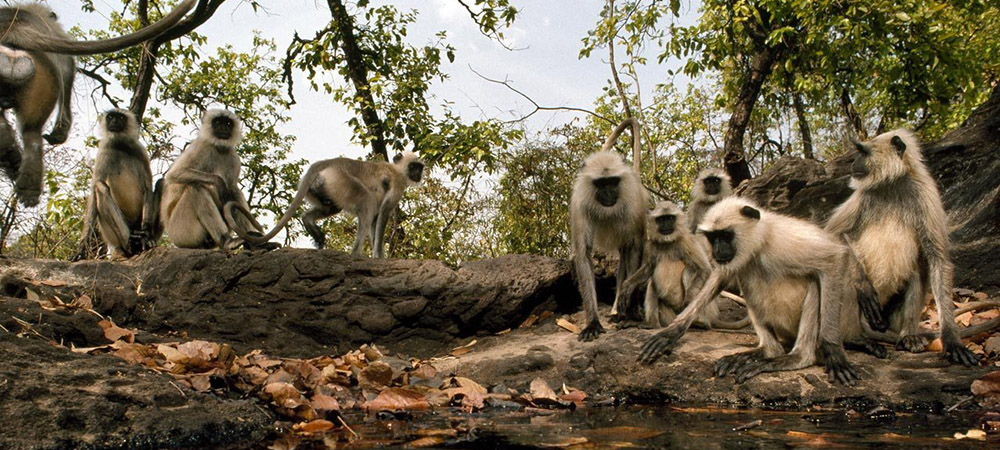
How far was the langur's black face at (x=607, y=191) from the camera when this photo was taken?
246 inches

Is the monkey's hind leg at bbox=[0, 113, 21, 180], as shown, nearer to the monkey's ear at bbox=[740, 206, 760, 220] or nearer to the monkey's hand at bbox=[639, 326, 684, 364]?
the monkey's hand at bbox=[639, 326, 684, 364]

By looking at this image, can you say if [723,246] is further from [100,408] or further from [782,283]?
[100,408]

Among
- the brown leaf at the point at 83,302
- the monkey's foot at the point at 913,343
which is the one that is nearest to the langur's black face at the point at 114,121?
the brown leaf at the point at 83,302

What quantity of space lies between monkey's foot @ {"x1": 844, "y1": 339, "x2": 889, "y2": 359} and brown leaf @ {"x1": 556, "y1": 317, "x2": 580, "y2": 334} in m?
1.98

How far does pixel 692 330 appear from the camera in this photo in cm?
598

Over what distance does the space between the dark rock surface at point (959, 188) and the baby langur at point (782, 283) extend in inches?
110

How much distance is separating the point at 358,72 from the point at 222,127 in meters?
4.59

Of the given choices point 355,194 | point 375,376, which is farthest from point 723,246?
point 355,194

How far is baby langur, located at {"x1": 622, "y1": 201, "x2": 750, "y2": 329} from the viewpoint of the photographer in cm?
606

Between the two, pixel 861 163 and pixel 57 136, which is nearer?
pixel 861 163

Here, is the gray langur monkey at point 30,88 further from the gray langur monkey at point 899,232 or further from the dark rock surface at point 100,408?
the gray langur monkey at point 899,232

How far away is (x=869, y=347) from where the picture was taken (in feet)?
16.1

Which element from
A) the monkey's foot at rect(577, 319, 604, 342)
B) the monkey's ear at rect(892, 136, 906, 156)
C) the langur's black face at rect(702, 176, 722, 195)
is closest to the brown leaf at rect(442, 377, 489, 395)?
the monkey's foot at rect(577, 319, 604, 342)

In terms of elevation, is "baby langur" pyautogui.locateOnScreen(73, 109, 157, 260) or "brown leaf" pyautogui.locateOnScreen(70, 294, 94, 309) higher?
"baby langur" pyautogui.locateOnScreen(73, 109, 157, 260)
